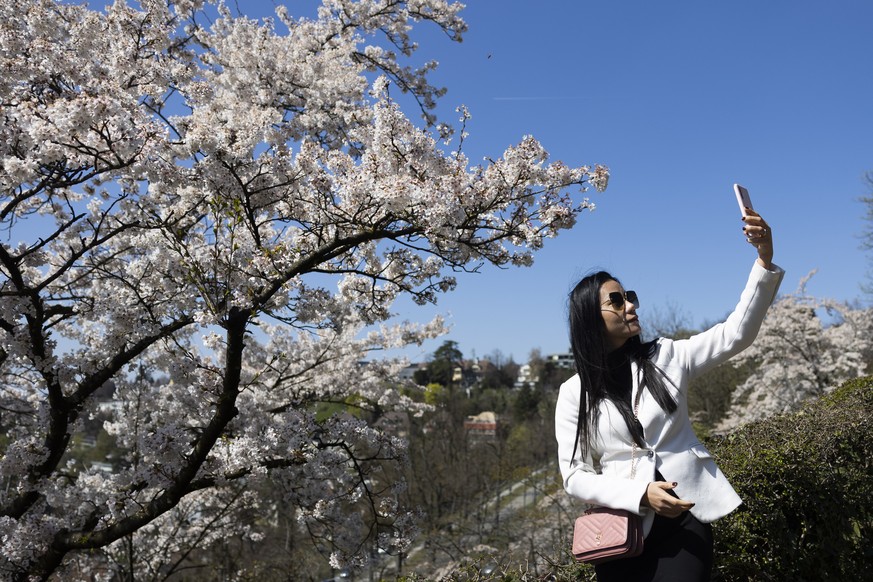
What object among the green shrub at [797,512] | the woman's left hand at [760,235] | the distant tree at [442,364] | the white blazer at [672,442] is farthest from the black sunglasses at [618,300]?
the distant tree at [442,364]

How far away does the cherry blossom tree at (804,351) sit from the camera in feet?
40.0

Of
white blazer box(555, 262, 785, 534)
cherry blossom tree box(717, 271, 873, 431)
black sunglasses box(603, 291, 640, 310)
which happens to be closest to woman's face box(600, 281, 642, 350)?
black sunglasses box(603, 291, 640, 310)

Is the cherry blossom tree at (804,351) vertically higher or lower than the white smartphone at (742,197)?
higher

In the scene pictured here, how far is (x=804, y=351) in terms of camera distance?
12.5m

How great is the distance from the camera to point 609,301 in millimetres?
1971

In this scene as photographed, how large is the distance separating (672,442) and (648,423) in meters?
0.10

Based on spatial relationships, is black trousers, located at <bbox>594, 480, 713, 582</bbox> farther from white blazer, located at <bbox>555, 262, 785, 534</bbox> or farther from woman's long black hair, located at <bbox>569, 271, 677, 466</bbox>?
woman's long black hair, located at <bbox>569, 271, 677, 466</bbox>

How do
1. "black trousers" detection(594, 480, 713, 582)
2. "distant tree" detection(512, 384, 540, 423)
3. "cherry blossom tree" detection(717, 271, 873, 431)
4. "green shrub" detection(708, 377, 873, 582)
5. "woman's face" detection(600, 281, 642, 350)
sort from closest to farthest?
1. "black trousers" detection(594, 480, 713, 582)
2. "woman's face" detection(600, 281, 642, 350)
3. "green shrub" detection(708, 377, 873, 582)
4. "cherry blossom tree" detection(717, 271, 873, 431)
5. "distant tree" detection(512, 384, 540, 423)

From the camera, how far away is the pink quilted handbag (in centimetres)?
167

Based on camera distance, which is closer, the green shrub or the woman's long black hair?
the woman's long black hair

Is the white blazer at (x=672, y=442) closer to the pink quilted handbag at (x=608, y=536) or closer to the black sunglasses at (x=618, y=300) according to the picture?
the pink quilted handbag at (x=608, y=536)

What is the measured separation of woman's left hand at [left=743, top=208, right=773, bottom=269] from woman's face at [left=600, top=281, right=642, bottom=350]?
1.29 feet

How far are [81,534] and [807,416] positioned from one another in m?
4.48

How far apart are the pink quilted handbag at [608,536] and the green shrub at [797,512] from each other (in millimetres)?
923
